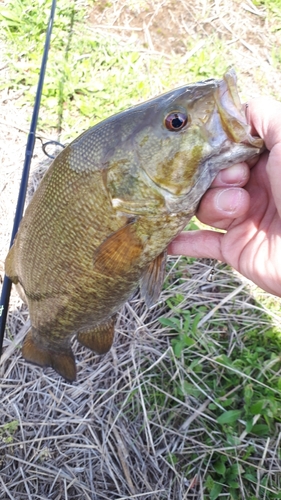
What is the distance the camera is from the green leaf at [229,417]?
2.38 m

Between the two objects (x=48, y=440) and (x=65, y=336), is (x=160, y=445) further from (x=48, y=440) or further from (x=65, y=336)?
(x=65, y=336)

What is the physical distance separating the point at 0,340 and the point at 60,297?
507mm

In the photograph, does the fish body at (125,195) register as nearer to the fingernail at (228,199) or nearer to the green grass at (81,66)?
the fingernail at (228,199)

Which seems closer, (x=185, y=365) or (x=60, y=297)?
(x=60, y=297)

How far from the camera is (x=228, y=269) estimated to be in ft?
9.66

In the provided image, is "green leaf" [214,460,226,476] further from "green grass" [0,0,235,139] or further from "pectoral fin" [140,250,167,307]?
"green grass" [0,0,235,139]

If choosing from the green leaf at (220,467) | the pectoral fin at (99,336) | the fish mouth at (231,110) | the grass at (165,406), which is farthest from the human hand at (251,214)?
the green leaf at (220,467)

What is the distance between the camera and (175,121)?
4.66ft

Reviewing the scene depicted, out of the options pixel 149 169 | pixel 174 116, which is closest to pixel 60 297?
pixel 149 169

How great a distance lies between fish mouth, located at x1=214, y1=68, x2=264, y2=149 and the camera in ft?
4.29

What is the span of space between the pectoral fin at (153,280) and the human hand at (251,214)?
0.25 meters

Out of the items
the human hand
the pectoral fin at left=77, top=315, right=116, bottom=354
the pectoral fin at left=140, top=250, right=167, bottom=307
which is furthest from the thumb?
the pectoral fin at left=77, top=315, right=116, bottom=354

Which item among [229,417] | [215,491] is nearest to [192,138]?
[229,417]

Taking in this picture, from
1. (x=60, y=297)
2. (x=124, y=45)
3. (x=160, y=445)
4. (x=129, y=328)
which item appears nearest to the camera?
(x=60, y=297)
